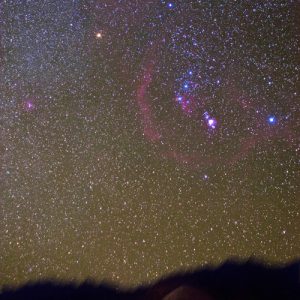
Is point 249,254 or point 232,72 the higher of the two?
point 232,72

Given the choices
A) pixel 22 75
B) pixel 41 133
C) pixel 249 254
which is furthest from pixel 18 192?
pixel 249 254

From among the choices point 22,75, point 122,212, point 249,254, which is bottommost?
point 249,254

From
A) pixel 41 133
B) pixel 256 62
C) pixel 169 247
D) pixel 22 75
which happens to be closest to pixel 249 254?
pixel 169 247

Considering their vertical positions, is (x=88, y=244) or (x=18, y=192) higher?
(x=18, y=192)

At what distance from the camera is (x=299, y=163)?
722 millimetres

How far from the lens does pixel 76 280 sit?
76 centimetres

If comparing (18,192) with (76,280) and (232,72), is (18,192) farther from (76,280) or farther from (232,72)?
(232,72)

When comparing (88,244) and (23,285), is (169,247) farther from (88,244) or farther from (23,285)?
(23,285)

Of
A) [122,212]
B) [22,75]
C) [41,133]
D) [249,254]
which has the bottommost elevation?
[249,254]

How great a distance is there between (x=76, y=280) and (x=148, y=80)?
1.39 ft

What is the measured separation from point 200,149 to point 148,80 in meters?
0.17

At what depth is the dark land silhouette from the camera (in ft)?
2.32

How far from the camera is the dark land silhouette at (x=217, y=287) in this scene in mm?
706

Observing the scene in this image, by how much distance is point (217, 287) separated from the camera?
28.0 inches
